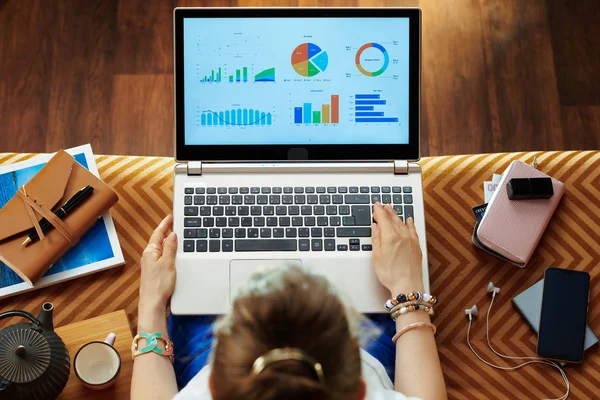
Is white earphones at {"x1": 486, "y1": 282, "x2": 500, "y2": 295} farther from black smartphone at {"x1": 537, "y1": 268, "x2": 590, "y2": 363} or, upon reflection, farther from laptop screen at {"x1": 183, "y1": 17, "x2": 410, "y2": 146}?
laptop screen at {"x1": 183, "y1": 17, "x2": 410, "y2": 146}

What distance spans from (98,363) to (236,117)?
1.51ft

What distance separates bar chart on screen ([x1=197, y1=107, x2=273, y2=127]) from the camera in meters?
1.02

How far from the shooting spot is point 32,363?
31.1 inches

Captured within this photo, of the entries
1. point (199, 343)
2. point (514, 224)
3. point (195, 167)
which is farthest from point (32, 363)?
point (514, 224)

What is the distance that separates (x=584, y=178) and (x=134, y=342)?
84 centimetres

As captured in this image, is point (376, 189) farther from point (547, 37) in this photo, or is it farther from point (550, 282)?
point (547, 37)

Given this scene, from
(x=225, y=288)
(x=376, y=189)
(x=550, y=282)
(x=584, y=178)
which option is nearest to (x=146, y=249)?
(x=225, y=288)

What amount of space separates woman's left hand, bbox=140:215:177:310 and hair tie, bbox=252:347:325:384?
404mm

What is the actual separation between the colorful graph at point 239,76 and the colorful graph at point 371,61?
151mm

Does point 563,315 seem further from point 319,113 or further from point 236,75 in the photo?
point 236,75

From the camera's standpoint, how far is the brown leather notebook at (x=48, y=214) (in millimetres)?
972

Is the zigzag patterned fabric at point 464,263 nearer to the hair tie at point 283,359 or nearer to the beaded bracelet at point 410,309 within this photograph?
the beaded bracelet at point 410,309

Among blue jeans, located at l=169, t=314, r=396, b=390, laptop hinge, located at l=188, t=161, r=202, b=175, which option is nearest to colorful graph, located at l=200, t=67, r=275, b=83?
laptop hinge, located at l=188, t=161, r=202, b=175

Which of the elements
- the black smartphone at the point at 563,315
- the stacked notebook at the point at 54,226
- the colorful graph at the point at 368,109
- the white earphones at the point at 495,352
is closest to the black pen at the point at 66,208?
the stacked notebook at the point at 54,226
